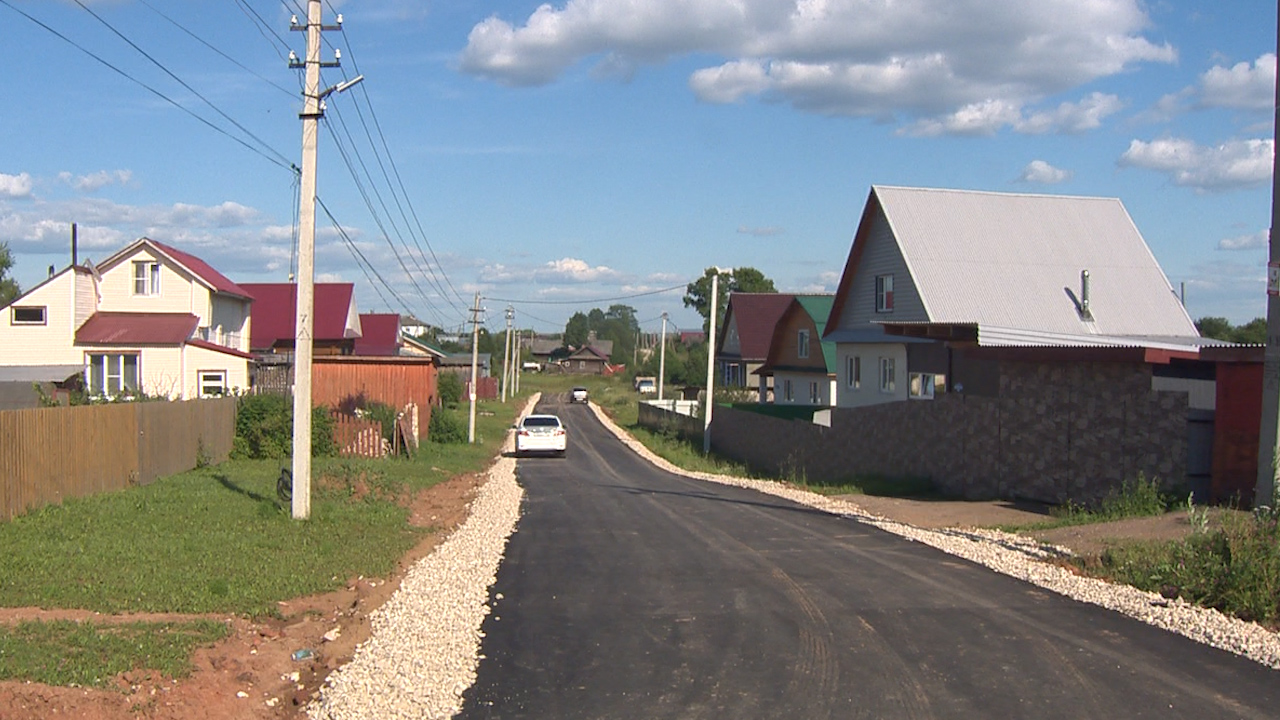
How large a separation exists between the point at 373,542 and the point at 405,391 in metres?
21.9

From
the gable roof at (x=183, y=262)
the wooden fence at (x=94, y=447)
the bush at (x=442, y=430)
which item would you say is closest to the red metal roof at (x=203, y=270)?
the gable roof at (x=183, y=262)

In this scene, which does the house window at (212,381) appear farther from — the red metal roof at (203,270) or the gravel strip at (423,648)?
the gravel strip at (423,648)

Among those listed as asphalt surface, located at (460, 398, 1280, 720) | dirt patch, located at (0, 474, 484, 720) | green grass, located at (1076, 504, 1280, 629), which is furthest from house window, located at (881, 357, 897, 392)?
dirt patch, located at (0, 474, 484, 720)

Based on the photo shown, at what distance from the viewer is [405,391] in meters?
36.1

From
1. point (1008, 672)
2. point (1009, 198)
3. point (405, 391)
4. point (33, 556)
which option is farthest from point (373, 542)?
point (1009, 198)

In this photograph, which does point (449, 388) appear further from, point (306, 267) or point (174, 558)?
point (174, 558)

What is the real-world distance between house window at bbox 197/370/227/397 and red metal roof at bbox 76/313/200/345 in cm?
146

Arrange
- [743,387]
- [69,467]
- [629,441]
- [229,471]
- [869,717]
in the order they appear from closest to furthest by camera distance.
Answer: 1. [869,717]
2. [69,467]
3. [229,471]
4. [629,441]
5. [743,387]

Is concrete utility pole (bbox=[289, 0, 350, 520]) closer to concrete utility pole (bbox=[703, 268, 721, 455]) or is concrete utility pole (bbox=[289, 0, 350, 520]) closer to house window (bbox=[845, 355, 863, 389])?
house window (bbox=[845, 355, 863, 389])

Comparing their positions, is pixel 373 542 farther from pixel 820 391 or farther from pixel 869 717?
pixel 820 391

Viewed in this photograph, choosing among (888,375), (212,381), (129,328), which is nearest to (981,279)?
(888,375)

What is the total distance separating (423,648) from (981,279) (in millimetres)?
27024

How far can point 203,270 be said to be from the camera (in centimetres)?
4303

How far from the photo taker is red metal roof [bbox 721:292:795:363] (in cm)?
6172
